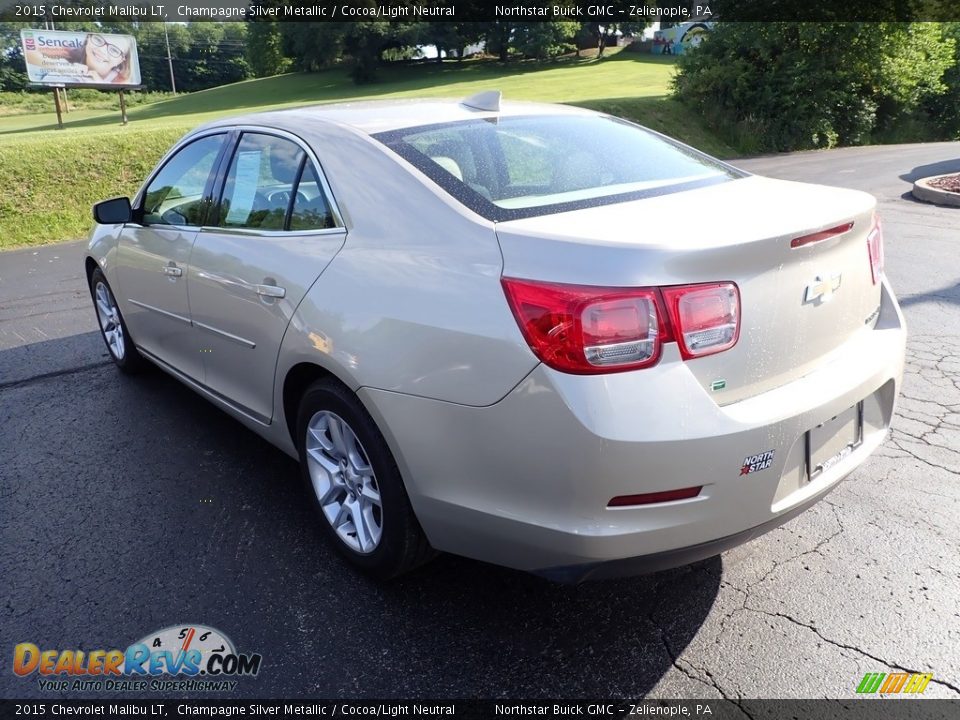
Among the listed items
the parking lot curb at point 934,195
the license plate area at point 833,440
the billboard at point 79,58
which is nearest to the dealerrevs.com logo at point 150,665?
the license plate area at point 833,440

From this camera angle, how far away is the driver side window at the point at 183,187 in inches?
151

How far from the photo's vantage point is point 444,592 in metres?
2.82

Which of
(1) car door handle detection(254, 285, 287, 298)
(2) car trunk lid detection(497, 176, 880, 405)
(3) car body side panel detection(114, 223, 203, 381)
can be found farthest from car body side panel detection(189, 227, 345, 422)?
(2) car trunk lid detection(497, 176, 880, 405)

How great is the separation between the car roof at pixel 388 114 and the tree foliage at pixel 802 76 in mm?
19364

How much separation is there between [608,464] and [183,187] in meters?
3.09

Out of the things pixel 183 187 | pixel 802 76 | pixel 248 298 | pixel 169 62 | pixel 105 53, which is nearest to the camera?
pixel 248 298

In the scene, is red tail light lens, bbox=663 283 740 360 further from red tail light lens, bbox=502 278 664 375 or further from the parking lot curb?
the parking lot curb

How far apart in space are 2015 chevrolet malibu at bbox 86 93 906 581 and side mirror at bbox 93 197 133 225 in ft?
4.21

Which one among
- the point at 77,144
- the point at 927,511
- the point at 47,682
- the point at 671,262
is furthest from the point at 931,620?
the point at 77,144

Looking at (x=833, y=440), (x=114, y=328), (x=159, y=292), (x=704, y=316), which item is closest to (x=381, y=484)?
(x=704, y=316)

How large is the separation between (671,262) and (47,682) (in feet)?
7.70

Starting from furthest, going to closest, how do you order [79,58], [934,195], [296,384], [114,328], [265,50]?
[265,50] → [79,58] → [934,195] → [114,328] → [296,384]

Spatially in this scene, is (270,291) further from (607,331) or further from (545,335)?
(607,331)

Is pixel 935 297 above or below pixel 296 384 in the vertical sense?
below
